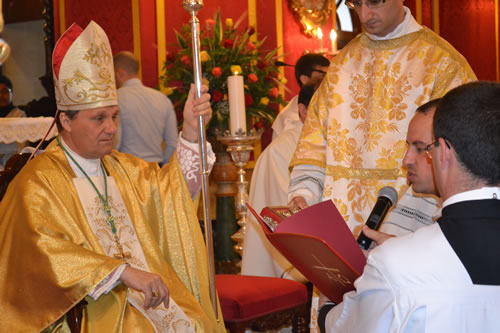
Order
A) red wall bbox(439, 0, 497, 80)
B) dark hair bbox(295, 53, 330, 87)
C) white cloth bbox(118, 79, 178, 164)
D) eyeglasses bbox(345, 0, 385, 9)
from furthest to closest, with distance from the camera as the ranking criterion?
red wall bbox(439, 0, 497, 80), white cloth bbox(118, 79, 178, 164), dark hair bbox(295, 53, 330, 87), eyeglasses bbox(345, 0, 385, 9)

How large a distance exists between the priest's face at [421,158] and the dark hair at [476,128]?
0.55m

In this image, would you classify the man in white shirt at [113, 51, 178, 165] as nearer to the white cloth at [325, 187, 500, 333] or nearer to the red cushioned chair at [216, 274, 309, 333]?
the red cushioned chair at [216, 274, 309, 333]

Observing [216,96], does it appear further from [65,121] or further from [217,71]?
[65,121]

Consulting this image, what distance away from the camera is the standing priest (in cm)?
271

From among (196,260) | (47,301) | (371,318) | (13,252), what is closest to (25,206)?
(13,252)

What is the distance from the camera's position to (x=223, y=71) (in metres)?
6.84

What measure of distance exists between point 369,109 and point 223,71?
12.3ft

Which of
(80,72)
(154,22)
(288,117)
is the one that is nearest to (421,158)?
(80,72)

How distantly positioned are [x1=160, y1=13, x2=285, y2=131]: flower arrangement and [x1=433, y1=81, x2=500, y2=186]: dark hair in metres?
4.86

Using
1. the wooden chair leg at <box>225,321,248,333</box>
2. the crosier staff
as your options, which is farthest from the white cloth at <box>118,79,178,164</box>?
the crosier staff

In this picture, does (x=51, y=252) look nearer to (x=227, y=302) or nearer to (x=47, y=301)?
(x=47, y=301)

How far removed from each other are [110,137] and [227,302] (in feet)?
3.39

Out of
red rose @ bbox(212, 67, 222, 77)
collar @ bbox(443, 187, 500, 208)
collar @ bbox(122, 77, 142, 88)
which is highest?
red rose @ bbox(212, 67, 222, 77)

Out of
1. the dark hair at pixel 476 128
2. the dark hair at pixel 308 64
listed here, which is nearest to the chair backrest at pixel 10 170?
the dark hair at pixel 476 128
